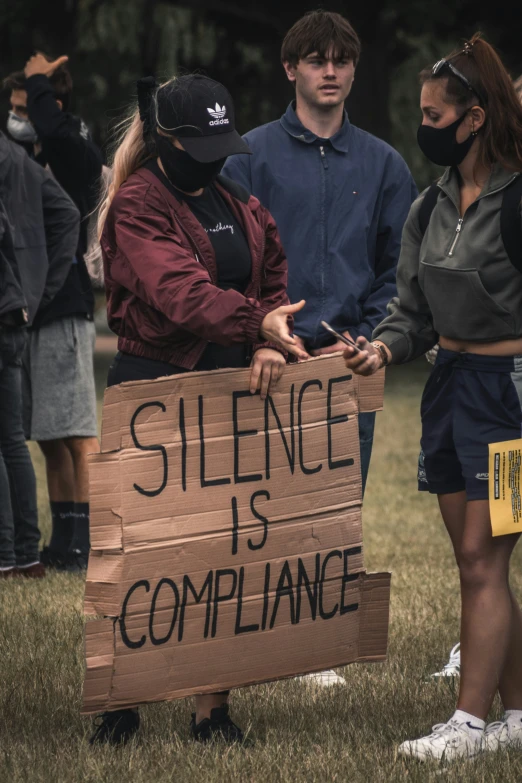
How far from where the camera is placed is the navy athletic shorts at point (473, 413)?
4.30 m

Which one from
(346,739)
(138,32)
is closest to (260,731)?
(346,739)

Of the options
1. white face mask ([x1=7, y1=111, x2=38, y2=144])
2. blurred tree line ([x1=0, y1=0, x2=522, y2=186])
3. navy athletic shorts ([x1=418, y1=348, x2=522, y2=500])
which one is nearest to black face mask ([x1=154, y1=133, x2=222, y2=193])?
navy athletic shorts ([x1=418, y1=348, x2=522, y2=500])

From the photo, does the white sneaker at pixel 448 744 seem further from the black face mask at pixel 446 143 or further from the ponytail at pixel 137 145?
the ponytail at pixel 137 145

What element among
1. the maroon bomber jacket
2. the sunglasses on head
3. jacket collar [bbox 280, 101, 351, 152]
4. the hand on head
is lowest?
the maroon bomber jacket

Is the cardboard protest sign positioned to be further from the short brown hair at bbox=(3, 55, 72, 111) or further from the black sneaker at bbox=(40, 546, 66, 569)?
the short brown hair at bbox=(3, 55, 72, 111)

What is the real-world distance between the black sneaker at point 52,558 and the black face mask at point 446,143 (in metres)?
4.12

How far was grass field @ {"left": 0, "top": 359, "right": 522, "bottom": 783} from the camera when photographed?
4.05 m

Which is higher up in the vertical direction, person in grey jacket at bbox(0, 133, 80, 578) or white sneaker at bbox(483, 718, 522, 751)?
person in grey jacket at bbox(0, 133, 80, 578)

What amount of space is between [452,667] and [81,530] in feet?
9.75

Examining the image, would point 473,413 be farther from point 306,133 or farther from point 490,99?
point 306,133

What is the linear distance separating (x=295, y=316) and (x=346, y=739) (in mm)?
1728

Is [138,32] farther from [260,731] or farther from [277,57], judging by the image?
[260,731]

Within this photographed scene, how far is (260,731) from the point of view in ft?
15.0

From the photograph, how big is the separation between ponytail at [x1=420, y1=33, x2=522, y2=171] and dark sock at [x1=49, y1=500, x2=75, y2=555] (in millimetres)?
4261
